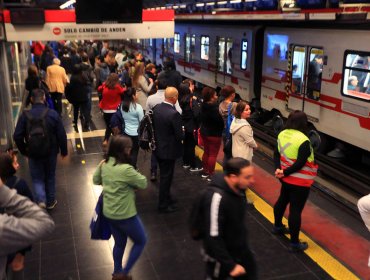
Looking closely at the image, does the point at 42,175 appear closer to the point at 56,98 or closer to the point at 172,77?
the point at 172,77

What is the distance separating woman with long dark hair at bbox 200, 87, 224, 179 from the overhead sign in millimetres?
2096

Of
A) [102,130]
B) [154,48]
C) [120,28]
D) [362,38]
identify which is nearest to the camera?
[362,38]

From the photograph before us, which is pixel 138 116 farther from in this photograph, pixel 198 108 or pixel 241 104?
pixel 241 104

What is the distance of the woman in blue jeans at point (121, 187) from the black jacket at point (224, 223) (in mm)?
980

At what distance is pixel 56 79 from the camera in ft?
33.6

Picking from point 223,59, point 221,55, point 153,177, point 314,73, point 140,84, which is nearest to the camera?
point 153,177

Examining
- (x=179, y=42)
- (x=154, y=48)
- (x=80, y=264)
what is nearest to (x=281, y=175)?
(x=80, y=264)

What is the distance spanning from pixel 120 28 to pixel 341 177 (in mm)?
4777

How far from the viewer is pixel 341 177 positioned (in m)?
7.42

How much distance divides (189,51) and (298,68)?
8.25 meters

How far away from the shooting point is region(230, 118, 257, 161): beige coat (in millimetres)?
5430

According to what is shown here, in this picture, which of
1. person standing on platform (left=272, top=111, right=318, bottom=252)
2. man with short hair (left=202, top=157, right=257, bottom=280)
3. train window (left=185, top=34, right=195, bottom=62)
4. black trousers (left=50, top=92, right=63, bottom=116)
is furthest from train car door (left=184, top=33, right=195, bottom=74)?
man with short hair (left=202, top=157, right=257, bottom=280)

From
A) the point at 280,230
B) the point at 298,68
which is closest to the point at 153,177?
the point at 280,230

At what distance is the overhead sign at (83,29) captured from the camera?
6.98m
